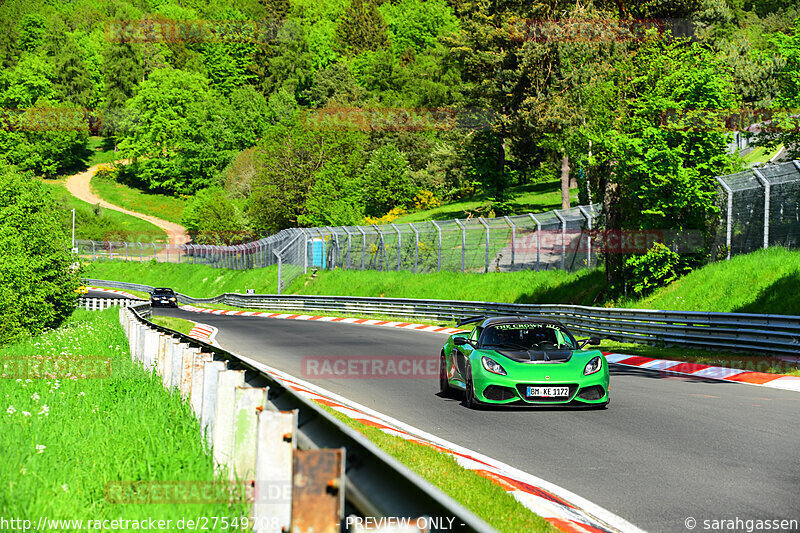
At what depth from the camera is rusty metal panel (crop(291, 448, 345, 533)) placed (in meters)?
3.29

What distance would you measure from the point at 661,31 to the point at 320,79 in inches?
4348

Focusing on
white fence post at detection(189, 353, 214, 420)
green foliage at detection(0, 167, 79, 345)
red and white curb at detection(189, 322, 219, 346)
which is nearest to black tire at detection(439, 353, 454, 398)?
white fence post at detection(189, 353, 214, 420)

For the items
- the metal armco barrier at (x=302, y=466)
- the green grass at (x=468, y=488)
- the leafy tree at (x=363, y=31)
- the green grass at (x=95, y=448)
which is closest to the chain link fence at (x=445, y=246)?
the green grass at (x=95, y=448)

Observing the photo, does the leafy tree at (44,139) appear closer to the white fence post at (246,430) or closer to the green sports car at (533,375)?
the green sports car at (533,375)

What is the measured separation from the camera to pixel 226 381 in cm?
580

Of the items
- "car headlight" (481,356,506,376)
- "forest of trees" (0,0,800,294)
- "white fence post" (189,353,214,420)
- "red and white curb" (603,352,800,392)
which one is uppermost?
"forest of trees" (0,0,800,294)

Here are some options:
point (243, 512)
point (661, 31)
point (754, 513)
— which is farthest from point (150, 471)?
point (661, 31)

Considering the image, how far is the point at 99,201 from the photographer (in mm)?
120875

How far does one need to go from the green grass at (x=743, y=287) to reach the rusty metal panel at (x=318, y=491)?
19.2 m

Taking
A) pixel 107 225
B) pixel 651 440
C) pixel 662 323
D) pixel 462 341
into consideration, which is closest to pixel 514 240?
pixel 662 323

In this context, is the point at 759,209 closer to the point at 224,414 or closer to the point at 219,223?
the point at 224,414

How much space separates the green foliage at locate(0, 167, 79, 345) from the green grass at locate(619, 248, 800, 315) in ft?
61.2

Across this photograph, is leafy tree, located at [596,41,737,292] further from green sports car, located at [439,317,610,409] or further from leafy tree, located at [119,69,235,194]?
leafy tree, located at [119,69,235,194]

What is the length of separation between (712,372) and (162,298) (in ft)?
160
